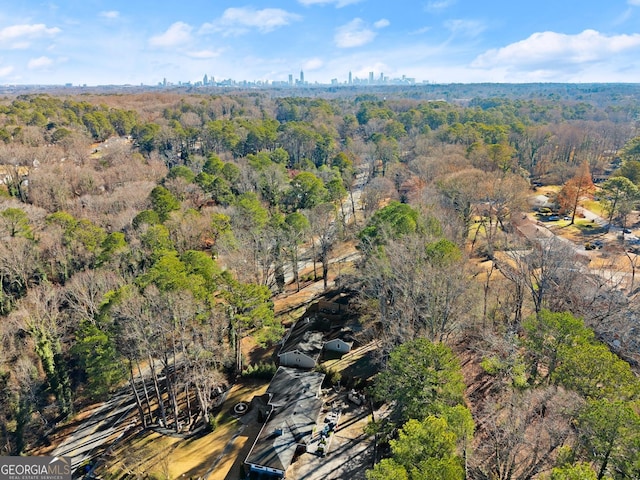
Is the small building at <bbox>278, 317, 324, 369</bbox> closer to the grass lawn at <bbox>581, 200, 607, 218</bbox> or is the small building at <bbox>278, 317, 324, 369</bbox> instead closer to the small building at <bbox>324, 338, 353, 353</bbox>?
the small building at <bbox>324, 338, 353, 353</bbox>

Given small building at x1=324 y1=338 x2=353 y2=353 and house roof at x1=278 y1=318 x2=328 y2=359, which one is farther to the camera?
small building at x1=324 y1=338 x2=353 y2=353

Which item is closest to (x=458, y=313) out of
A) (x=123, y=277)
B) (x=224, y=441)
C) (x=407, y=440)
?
(x=407, y=440)

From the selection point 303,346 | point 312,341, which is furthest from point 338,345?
point 303,346

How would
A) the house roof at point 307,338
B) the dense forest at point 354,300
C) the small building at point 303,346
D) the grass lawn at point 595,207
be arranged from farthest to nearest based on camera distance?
the grass lawn at point 595,207
the house roof at point 307,338
the small building at point 303,346
the dense forest at point 354,300

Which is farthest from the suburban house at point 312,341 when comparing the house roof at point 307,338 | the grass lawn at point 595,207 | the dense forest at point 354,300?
the grass lawn at point 595,207

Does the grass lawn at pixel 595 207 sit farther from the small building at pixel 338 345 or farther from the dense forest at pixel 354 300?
the small building at pixel 338 345

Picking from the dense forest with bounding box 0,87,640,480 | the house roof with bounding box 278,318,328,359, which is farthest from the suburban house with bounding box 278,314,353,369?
the dense forest with bounding box 0,87,640,480

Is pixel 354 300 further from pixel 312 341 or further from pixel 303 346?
pixel 303 346
